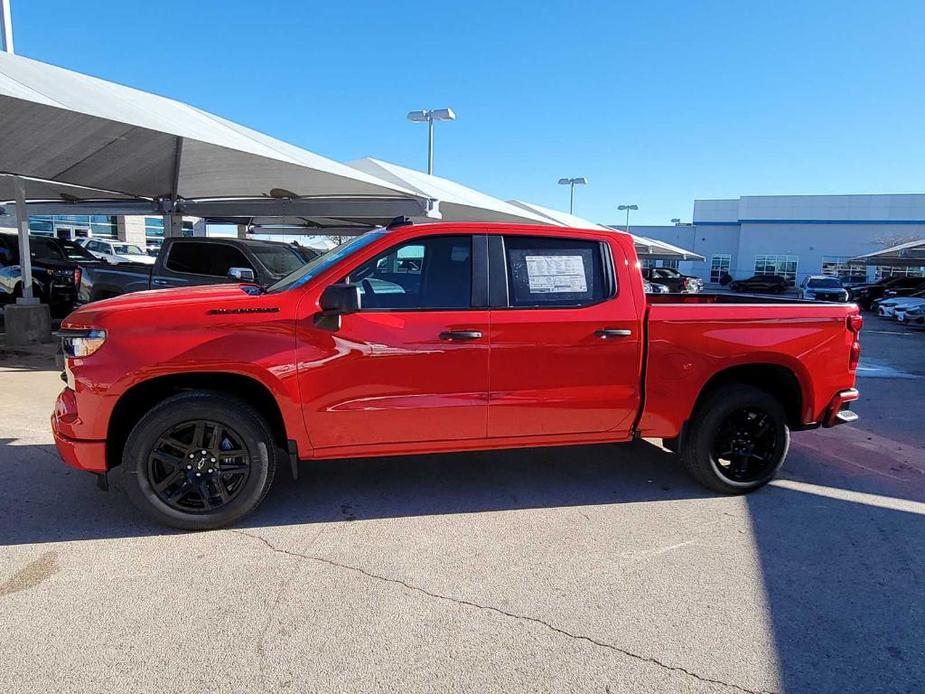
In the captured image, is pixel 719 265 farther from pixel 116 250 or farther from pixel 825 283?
pixel 116 250

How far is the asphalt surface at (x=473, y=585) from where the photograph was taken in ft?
8.38

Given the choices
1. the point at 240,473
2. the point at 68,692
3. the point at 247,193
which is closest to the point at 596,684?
the point at 68,692

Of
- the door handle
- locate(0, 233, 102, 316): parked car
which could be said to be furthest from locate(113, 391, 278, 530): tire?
locate(0, 233, 102, 316): parked car

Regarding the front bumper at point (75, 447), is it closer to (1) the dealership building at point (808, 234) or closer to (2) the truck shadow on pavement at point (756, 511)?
(2) the truck shadow on pavement at point (756, 511)

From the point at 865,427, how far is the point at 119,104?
9.53 metres

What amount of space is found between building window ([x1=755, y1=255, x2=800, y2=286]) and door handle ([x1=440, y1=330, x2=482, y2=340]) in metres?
59.9

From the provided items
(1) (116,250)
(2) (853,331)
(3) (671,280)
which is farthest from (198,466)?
(3) (671,280)

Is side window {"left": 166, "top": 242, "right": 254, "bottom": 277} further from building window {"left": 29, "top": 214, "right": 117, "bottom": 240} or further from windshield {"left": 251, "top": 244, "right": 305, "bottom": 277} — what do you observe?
building window {"left": 29, "top": 214, "right": 117, "bottom": 240}

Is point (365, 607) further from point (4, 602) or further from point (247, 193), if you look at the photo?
point (247, 193)

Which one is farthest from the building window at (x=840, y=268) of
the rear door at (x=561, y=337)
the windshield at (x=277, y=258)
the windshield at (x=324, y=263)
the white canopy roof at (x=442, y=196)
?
the windshield at (x=324, y=263)

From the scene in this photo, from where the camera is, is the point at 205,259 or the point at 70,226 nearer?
the point at 205,259

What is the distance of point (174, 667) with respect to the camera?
8.29 ft

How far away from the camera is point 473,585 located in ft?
10.5

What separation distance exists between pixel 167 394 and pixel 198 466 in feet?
1.60
